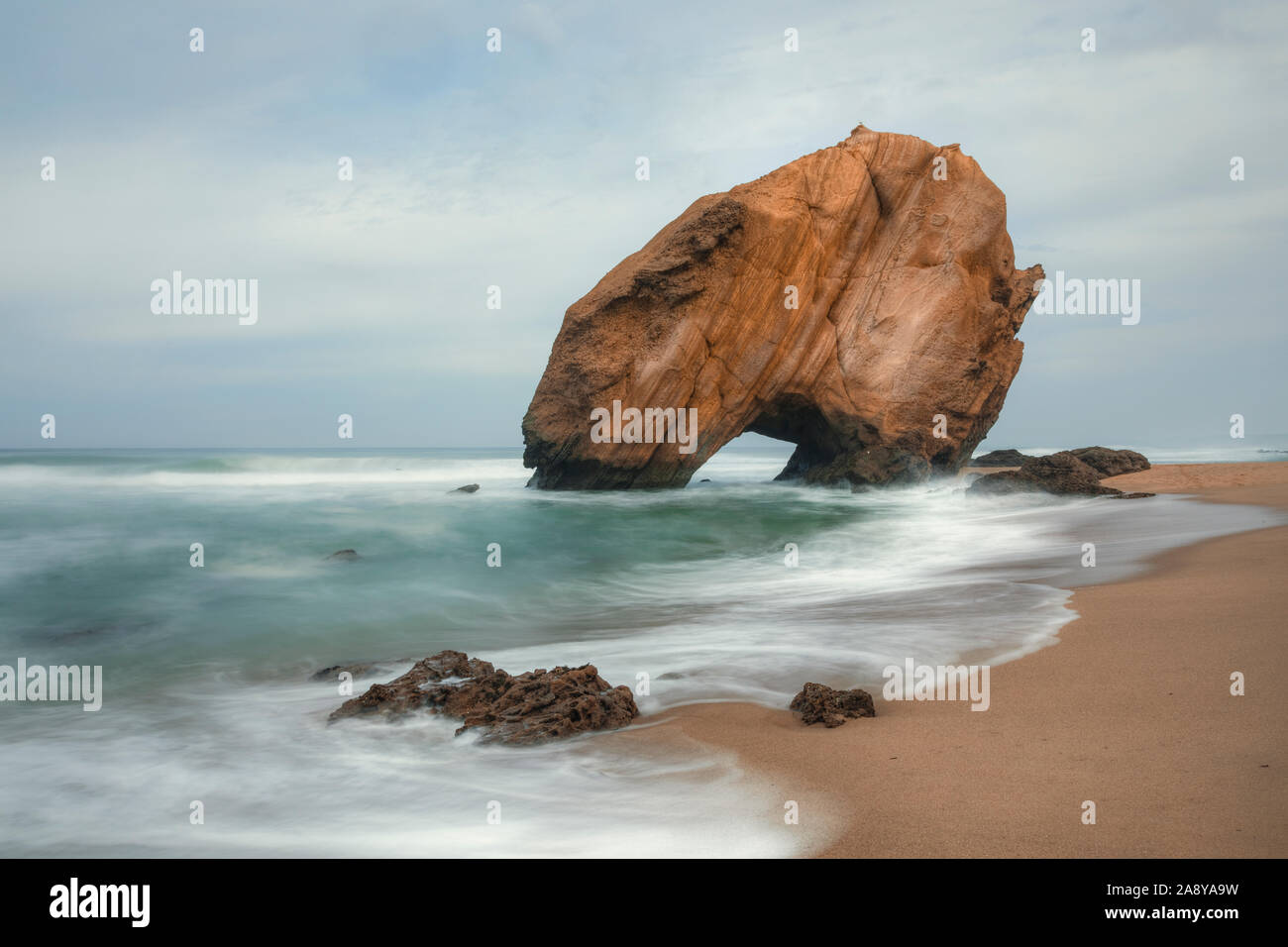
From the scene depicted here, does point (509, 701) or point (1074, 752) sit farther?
point (509, 701)

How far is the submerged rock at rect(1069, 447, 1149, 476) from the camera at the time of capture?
23.6 meters

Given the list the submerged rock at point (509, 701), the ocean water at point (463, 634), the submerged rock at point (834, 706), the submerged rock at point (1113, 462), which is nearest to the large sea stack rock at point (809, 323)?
the ocean water at point (463, 634)

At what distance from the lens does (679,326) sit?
2039 cm

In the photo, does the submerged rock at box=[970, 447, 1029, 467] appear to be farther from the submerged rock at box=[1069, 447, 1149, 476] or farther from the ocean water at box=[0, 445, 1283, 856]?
the ocean water at box=[0, 445, 1283, 856]

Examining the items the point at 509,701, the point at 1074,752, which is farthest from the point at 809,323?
the point at 1074,752

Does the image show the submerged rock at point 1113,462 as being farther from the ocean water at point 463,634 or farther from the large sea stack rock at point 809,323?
the ocean water at point 463,634

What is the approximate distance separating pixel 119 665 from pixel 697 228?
50.8 ft

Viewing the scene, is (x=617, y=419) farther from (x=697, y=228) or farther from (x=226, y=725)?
(x=226, y=725)

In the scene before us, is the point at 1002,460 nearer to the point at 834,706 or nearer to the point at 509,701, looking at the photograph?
the point at 834,706

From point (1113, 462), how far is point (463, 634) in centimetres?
2141

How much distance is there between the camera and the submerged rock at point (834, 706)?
484 cm

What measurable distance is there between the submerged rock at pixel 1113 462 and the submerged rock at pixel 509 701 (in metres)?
21.7

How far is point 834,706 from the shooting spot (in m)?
4.92
